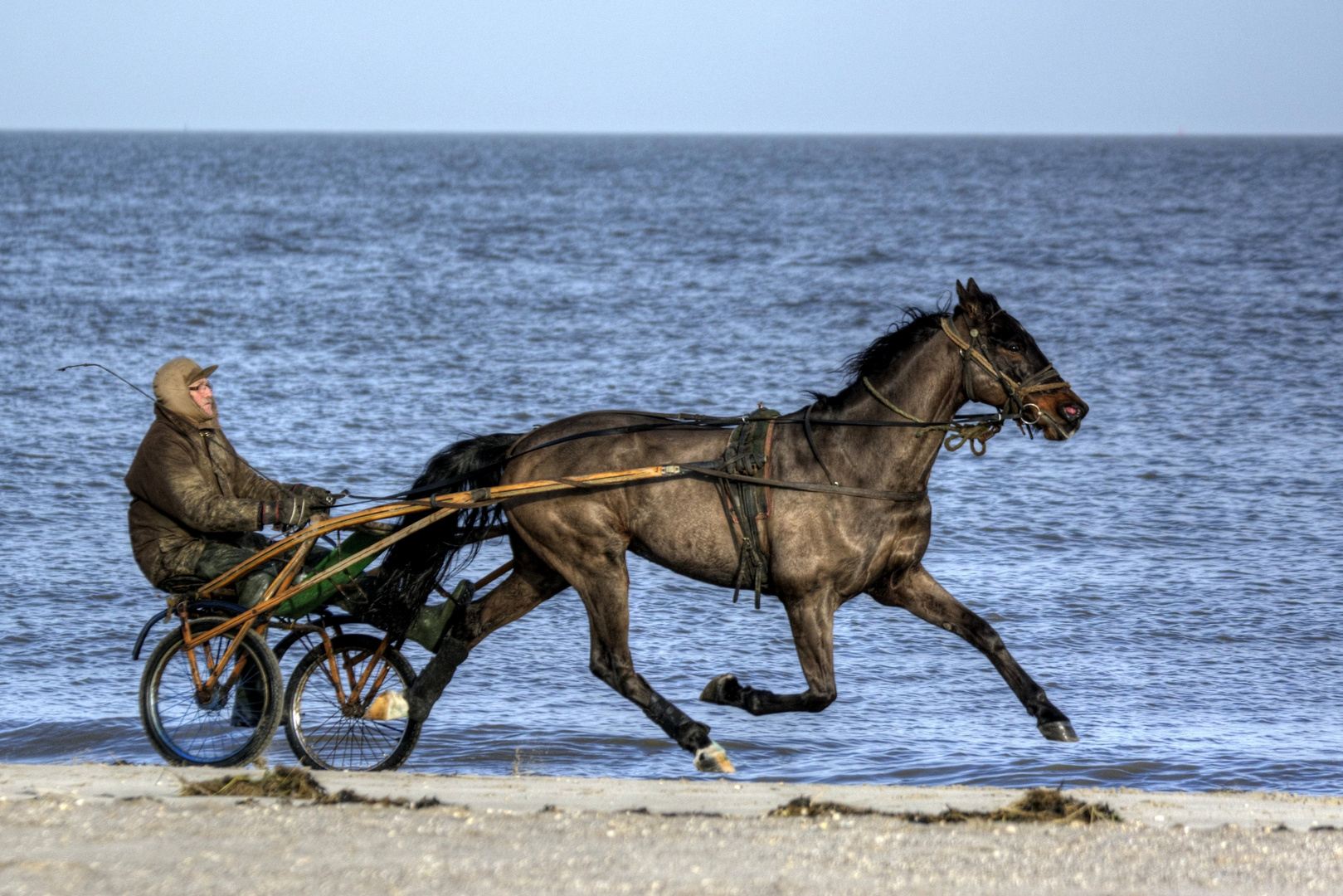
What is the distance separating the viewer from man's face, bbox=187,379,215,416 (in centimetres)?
709

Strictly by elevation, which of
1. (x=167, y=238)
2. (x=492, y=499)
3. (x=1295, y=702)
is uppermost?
(x=167, y=238)

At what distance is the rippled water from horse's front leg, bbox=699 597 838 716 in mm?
1278

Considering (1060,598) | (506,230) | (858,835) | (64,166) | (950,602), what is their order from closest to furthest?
1. (858,835)
2. (950,602)
3. (1060,598)
4. (506,230)
5. (64,166)

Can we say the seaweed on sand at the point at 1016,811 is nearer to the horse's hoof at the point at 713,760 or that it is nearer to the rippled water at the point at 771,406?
the horse's hoof at the point at 713,760

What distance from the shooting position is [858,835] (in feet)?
19.1

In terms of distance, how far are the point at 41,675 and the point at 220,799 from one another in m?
3.60

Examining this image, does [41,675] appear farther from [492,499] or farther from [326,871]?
[326,871]

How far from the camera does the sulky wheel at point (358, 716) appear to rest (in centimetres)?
726

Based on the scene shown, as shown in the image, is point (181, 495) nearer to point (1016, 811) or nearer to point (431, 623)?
point (431, 623)

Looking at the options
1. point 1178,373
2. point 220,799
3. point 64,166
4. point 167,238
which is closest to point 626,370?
point 1178,373

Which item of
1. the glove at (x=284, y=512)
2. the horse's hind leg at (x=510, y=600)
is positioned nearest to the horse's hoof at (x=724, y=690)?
the horse's hind leg at (x=510, y=600)

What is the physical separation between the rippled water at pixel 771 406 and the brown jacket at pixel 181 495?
159 centimetres

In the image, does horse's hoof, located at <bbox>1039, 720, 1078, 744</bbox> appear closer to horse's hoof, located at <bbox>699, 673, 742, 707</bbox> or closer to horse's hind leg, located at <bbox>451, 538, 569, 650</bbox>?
horse's hoof, located at <bbox>699, 673, 742, 707</bbox>

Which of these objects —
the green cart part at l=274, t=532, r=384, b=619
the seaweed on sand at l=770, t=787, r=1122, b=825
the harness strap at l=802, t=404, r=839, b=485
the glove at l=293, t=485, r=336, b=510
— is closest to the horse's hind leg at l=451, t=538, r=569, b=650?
the green cart part at l=274, t=532, r=384, b=619
